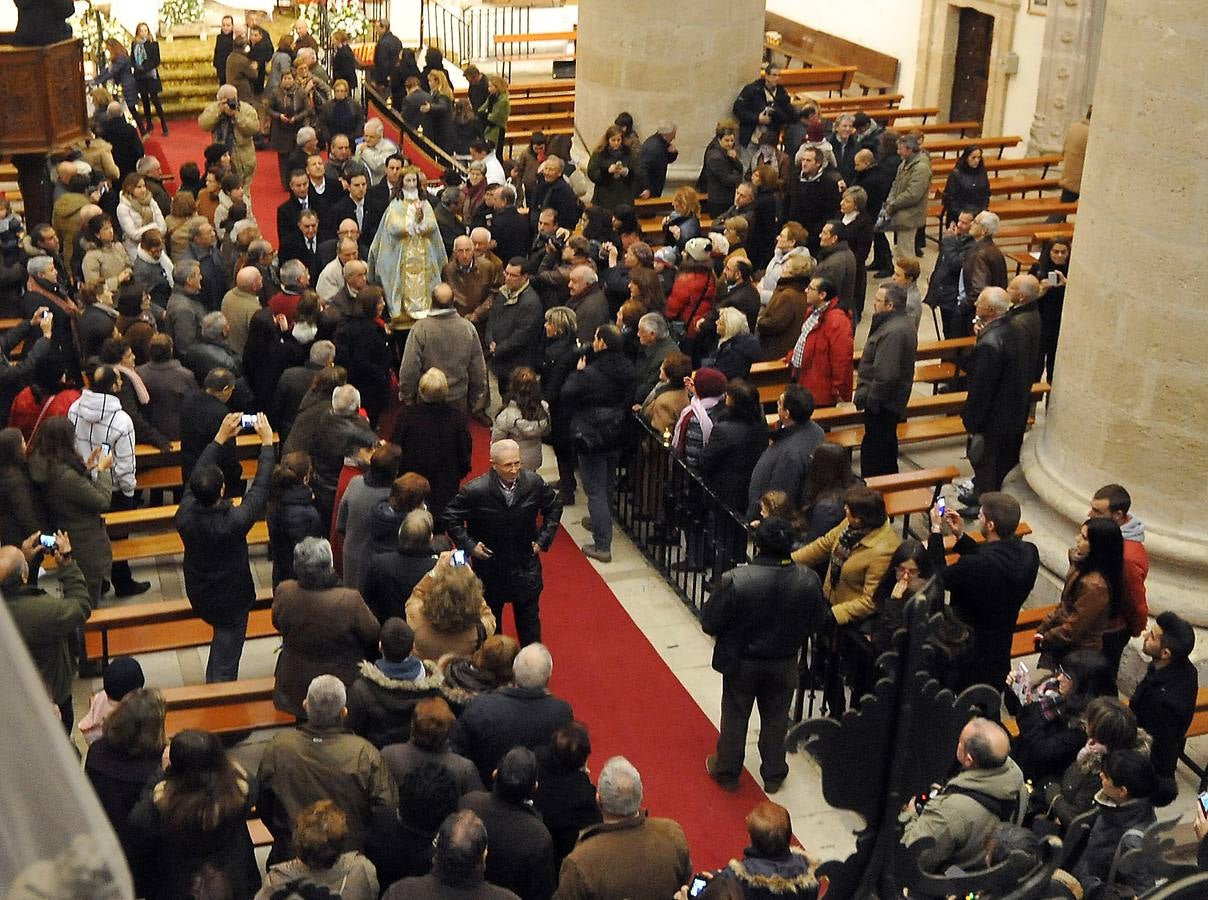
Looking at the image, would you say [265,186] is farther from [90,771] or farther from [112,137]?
[90,771]

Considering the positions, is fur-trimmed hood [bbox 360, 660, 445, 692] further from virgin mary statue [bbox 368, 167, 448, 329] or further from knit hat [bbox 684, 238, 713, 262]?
knit hat [bbox 684, 238, 713, 262]

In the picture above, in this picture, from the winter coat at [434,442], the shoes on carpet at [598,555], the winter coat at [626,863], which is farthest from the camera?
the shoes on carpet at [598,555]

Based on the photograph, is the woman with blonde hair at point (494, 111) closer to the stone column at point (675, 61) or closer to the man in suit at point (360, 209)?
the stone column at point (675, 61)

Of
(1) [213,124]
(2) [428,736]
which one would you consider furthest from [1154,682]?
(1) [213,124]

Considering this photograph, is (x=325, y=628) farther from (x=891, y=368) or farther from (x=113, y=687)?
(x=891, y=368)

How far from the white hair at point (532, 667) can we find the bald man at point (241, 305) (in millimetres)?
5363

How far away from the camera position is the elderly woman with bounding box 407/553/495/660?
6.95 meters

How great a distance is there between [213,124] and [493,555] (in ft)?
30.5

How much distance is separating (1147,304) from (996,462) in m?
2.41

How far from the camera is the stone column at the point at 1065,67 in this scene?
65.2 ft

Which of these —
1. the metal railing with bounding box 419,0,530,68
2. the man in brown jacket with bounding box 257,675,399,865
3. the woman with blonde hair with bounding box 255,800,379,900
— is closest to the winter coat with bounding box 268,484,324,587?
the man in brown jacket with bounding box 257,675,399,865

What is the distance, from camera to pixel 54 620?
22.5 feet

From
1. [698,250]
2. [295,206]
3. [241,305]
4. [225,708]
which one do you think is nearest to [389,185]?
[295,206]

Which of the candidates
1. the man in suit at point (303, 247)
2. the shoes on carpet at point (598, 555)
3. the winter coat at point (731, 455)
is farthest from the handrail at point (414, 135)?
the winter coat at point (731, 455)
